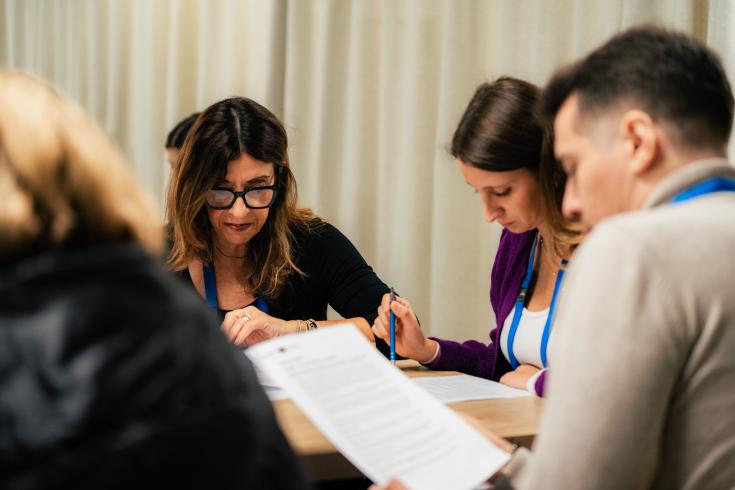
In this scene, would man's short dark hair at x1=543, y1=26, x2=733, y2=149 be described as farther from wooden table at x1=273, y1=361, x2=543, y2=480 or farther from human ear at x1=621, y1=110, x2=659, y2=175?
wooden table at x1=273, y1=361, x2=543, y2=480

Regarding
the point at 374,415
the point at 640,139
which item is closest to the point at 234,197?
the point at 374,415

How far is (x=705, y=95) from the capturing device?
1.03 meters

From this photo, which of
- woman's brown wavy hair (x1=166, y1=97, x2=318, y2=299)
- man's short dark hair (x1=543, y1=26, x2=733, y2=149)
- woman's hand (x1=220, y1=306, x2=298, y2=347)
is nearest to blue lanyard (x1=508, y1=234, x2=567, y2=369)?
woman's hand (x1=220, y1=306, x2=298, y2=347)

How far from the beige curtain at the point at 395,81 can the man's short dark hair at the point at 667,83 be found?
1180 millimetres

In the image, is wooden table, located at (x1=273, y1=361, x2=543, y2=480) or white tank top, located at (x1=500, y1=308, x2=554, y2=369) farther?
white tank top, located at (x1=500, y1=308, x2=554, y2=369)

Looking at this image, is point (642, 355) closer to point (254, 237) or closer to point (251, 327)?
point (251, 327)

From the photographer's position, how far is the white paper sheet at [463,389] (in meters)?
1.58

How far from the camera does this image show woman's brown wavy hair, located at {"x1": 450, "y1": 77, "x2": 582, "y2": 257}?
6.05ft

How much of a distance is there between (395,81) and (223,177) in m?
1.04

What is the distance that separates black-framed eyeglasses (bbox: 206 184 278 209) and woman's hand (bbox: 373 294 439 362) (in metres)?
0.52

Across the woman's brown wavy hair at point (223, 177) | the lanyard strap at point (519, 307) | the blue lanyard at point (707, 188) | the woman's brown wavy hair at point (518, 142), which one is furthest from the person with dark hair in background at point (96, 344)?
the woman's brown wavy hair at point (223, 177)

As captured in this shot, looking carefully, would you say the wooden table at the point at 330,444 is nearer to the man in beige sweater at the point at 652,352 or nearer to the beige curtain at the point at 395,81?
the man in beige sweater at the point at 652,352

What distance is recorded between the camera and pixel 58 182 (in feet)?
1.89

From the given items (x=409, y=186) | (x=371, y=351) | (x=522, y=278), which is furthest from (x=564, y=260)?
(x=409, y=186)
